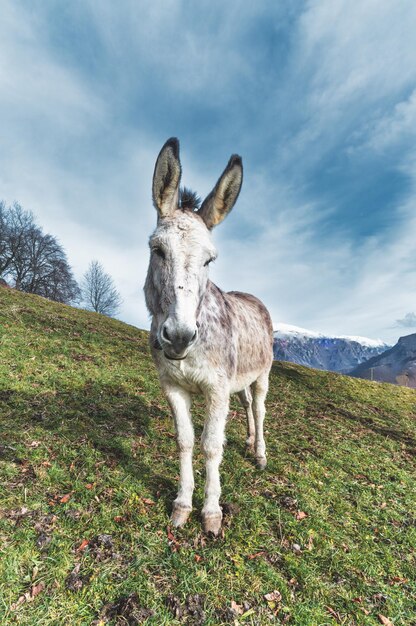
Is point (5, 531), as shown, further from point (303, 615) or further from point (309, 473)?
point (309, 473)

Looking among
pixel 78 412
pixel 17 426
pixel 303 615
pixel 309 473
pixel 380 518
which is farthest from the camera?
pixel 78 412

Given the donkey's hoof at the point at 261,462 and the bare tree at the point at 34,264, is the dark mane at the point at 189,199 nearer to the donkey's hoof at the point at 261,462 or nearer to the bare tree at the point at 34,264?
the donkey's hoof at the point at 261,462

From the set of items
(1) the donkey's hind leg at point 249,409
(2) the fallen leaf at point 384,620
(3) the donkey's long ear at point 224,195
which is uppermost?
(3) the donkey's long ear at point 224,195

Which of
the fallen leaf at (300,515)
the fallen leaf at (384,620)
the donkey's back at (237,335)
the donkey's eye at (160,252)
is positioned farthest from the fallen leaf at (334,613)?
the donkey's eye at (160,252)

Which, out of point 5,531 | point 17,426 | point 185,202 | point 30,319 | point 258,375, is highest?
point 185,202

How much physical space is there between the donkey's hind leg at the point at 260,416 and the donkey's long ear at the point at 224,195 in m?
3.61

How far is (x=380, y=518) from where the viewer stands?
4.57 metres

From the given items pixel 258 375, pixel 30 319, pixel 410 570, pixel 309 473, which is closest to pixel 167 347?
pixel 258 375

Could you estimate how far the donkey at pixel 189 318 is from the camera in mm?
2850

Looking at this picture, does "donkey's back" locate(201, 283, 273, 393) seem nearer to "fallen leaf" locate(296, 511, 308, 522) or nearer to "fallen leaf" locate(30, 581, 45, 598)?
"fallen leaf" locate(296, 511, 308, 522)

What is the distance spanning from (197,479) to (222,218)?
13.0 feet

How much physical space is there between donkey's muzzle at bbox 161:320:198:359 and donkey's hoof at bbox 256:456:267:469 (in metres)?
3.78

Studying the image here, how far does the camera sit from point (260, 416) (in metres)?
5.82

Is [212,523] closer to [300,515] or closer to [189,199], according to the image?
[300,515]
